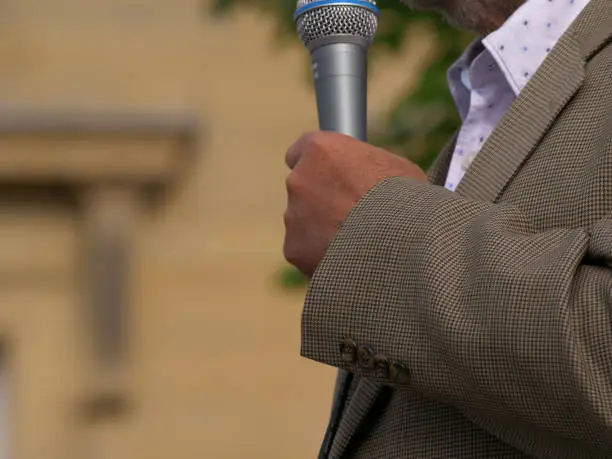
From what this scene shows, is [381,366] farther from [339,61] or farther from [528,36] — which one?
[528,36]

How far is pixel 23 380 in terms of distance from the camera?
688 centimetres

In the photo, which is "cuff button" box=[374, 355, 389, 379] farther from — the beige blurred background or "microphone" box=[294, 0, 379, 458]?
the beige blurred background

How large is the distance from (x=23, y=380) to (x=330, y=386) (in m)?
1.70

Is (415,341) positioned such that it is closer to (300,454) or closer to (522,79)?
(522,79)

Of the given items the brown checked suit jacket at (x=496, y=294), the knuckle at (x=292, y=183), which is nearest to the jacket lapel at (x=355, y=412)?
the brown checked suit jacket at (x=496, y=294)

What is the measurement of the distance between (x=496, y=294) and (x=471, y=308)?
0.03m

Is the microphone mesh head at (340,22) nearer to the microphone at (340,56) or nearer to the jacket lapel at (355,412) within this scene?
the microphone at (340,56)

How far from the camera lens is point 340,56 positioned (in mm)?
1654

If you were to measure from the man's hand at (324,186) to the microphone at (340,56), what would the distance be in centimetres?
9

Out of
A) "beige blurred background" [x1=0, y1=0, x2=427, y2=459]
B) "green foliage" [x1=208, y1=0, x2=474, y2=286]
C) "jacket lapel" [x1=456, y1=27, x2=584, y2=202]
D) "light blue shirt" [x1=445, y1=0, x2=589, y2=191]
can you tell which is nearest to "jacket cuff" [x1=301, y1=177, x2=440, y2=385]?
"jacket lapel" [x1=456, y1=27, x2=584, y2=202]

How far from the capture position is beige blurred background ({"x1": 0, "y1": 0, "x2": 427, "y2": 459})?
22.3 feet

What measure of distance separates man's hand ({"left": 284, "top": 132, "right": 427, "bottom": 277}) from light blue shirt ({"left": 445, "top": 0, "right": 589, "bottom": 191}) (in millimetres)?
216

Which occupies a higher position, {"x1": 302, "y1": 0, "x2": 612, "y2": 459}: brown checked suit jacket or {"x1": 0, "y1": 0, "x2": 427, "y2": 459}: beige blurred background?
{"x1": 302, "y1": 0, "x2": 612, "y2": 459}: brown checked suit jacket

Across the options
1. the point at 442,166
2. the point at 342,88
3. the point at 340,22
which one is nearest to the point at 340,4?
the point at 340,22
